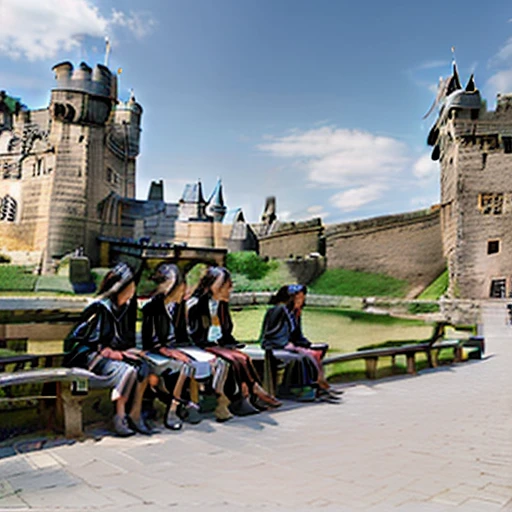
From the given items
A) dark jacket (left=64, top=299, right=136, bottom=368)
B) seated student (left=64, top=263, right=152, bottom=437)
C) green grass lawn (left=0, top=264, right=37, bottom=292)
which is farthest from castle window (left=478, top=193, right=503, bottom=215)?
dark jacket (left=64, top=299, right=136, bottom=368)

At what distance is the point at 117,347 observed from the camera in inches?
196

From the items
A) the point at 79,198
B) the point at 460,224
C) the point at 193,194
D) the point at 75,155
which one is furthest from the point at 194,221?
the point at 460,224

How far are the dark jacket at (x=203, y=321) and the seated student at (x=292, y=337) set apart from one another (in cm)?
66

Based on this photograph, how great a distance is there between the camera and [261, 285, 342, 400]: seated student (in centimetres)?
662

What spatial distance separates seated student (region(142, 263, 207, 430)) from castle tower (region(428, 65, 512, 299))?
59.0 feet

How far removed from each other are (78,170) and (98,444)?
76.6ft

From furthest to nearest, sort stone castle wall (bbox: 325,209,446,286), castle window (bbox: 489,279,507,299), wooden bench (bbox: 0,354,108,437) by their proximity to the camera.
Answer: stone castle wall (bbox: 325,209,446,286) < castle window (bbox: 489,279,507,299) < wooden bench (bbox: 0,354,108,437)

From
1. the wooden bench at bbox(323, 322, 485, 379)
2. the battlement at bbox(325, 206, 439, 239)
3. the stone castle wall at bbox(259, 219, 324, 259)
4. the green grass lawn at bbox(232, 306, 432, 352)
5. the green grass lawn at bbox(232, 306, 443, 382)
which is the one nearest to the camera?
the wooden bench at bbox(323, 322, 485, 379)

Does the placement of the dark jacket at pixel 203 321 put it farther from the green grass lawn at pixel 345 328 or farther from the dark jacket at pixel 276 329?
the green grass lawn at pixel 345 328

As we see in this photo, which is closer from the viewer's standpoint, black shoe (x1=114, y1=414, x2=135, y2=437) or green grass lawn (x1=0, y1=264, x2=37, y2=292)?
black shoe (x1=114, y1=414, x2=135, y2=437)

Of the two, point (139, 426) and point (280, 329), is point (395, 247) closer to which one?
point (280, 329)

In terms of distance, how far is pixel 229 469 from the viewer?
3.70 m

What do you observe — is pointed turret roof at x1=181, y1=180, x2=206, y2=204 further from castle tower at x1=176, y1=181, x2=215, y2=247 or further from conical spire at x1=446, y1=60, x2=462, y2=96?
conical spire at x1=446, y1=60, x2=462, y2=96

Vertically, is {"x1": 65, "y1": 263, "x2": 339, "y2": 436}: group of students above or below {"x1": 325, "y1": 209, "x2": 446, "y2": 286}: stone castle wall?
below
